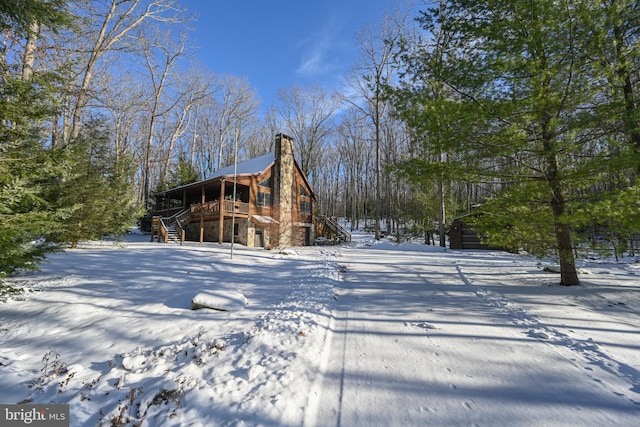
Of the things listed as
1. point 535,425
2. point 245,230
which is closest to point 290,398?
point 535,425

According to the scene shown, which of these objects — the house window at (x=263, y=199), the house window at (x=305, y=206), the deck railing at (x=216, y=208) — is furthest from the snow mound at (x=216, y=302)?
the house window at (x=305, y=206)

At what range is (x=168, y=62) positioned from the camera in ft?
83.1

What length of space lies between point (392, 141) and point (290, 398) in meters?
32.4

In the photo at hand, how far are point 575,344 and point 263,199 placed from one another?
19.6 metres

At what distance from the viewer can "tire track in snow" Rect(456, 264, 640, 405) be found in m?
2.90

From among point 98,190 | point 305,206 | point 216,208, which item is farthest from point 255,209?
point 98,190

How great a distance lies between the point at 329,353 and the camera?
359cm

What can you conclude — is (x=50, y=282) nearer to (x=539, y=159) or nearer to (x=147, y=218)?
(x=539, y=159)

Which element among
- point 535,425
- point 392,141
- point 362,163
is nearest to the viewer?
point 535,425

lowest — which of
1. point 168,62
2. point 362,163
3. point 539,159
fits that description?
point 539,159

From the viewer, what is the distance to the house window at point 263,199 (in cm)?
2114

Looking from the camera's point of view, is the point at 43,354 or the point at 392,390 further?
the point at 43,354

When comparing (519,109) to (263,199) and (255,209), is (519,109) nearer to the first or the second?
(255,209)

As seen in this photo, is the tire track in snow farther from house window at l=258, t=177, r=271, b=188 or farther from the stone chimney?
house window at l=258, t=177, r=271, b=188
